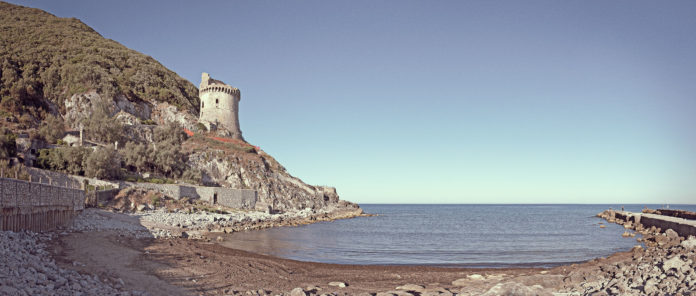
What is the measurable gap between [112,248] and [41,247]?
133 inches

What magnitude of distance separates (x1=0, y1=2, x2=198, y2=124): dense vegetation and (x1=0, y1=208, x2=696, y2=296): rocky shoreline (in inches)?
1602

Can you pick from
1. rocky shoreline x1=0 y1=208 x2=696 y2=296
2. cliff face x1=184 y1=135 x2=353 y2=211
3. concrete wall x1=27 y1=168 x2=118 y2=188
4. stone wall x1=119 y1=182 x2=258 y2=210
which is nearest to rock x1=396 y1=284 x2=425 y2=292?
rocky shoreline x1=0 y1=208 x2=696 y2=296

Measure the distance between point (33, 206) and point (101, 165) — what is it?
896 inches

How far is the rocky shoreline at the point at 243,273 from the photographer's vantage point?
9953 millimetres

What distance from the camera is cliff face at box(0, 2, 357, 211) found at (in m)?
54.2

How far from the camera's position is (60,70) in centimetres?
6188

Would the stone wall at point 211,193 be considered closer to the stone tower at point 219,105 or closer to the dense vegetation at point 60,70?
the dense vegetation at point 60,70

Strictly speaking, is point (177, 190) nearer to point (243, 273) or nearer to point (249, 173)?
point (249, 173)

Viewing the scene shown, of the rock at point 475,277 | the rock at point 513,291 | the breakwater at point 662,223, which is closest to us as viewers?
the rock at point 513,291

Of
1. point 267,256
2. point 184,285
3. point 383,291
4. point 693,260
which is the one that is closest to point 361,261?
point 267,256

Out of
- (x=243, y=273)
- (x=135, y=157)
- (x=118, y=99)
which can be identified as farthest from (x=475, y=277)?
(x=118, y=99)

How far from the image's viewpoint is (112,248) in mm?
16938

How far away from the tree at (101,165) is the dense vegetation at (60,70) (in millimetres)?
16935

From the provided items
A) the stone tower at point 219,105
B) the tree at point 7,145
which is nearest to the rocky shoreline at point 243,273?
the tree at point 7,145
